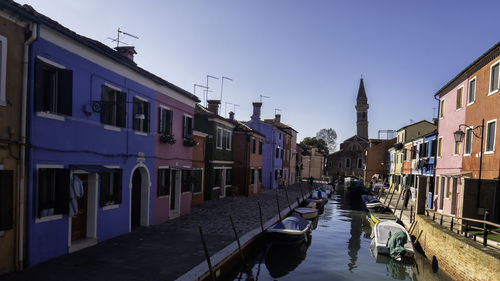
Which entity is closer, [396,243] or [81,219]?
[81,219]

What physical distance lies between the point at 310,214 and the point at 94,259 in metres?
15.5

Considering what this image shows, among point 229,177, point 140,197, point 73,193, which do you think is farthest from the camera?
point 229,177

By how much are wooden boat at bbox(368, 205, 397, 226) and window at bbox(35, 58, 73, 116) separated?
19.4m

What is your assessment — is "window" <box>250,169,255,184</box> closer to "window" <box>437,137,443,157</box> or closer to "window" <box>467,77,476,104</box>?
"window" <box>437,137,443,157</box>

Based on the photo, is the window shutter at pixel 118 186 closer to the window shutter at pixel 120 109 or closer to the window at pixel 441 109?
the window shutter at pixel 120 109

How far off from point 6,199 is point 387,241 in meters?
14.7

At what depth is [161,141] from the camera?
15406mm

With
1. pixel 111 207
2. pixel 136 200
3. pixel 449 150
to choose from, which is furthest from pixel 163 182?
pixel 449 150

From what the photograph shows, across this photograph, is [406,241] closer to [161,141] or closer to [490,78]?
[490,78]

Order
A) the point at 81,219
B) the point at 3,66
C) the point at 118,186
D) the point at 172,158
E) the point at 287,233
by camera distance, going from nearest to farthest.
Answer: the point at 3,66 < the point at 81,219 < the point at 118,186 < the point at 287,233 < the point at 172,158

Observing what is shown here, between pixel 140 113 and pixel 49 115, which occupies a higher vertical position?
pixel 140 113

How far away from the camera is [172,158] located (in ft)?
54.9

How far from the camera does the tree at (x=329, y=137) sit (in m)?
104

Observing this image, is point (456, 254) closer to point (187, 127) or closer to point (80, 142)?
point (80, 142)
